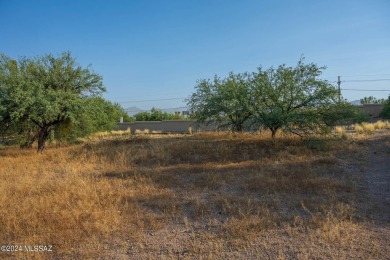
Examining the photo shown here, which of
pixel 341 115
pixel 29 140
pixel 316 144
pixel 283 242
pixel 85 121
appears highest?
pixel 85 121

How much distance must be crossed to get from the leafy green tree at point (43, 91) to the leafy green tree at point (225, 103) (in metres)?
5.94

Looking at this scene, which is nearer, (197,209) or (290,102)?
(197,209)

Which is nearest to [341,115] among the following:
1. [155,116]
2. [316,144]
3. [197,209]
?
[316,144]

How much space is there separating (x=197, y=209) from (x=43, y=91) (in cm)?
1083

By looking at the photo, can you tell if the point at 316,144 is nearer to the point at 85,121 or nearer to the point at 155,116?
the point at 85,121

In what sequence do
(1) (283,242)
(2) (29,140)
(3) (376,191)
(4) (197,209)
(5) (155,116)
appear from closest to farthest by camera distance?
(1) (283,242) < (4) (197,209) < (3) (376,191) < (2) (29,140) < (5) (155,116)

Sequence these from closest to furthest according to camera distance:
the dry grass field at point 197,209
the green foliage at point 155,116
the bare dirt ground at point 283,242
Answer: the bare dirt ground at point 283,242 < the dry grass field at point 197,209 < the green foliage at point 155,116

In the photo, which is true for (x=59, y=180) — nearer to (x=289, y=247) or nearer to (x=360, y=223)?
(x=289, y=247)

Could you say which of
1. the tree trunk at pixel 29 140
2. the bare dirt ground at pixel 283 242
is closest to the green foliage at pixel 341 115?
the bare dirt ground at pixel 283 242

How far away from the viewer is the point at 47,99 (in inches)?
517

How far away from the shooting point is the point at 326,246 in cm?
447

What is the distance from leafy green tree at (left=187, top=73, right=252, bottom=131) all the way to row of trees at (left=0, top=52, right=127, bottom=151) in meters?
5.89

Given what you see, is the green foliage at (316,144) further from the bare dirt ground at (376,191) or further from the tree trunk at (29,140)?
the tree trunk at (29,140)

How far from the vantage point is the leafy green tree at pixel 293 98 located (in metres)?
12.6
